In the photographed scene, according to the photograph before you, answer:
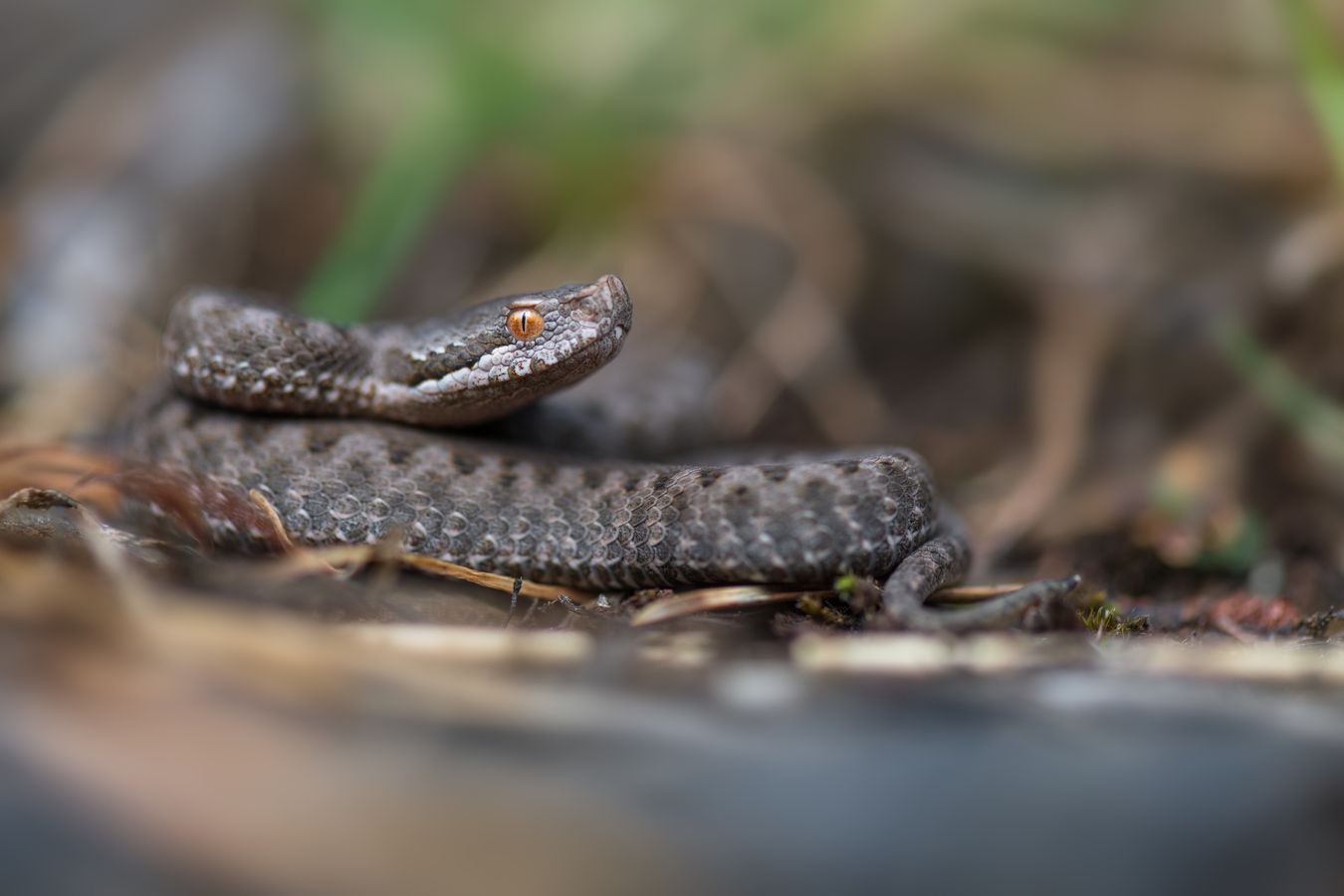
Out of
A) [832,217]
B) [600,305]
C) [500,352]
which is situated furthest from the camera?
[832,217]

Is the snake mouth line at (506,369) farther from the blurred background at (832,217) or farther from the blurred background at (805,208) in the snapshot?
the blurred background at (805,208)

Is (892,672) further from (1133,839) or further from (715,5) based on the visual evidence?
(715,5)

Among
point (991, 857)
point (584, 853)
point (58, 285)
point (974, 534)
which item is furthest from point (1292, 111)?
point (58, 285)

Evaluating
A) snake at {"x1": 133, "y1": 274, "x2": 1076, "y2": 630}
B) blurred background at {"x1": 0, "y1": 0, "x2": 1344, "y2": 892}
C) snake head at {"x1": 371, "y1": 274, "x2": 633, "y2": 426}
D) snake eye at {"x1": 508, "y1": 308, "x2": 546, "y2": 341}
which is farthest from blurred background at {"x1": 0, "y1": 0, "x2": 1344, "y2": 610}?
snake eye at {"x1": 508, "y1": 308, "x2": 546, "y2": 341}

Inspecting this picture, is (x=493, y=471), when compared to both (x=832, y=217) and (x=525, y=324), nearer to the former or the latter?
(x=525, y=324)

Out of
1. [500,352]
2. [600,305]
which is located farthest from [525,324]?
[600,305]

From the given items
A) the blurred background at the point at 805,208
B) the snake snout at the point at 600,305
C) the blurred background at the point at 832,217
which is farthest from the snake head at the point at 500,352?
the blurred background at the point at 805,208

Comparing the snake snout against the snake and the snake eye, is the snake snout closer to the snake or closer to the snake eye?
the snake
